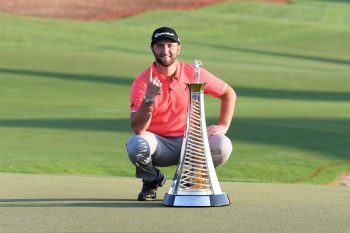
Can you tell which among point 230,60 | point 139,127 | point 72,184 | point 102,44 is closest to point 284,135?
point 72,184

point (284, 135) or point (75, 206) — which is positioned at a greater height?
point (75, 206)

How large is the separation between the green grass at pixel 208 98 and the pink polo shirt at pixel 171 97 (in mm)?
5065

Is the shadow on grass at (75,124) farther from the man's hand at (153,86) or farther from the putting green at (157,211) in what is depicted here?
the man's hand at (153,86)

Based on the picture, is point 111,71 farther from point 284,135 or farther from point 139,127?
point 139,127

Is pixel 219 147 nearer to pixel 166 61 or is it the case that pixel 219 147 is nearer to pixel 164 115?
pixel 164 115

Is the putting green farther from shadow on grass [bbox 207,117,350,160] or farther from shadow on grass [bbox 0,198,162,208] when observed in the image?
shadow on grass [bbox 207,117,350,160]

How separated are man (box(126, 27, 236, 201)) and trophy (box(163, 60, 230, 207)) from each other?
0.33 metres

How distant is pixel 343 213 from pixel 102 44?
37.7m

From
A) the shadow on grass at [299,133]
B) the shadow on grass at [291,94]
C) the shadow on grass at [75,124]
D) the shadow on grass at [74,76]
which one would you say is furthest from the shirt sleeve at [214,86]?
the shadow on grass at [74,76]

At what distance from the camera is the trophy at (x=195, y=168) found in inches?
352

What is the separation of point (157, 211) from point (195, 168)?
18.5 inches

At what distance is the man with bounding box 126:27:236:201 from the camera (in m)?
9.27

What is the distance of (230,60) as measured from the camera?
4278cm

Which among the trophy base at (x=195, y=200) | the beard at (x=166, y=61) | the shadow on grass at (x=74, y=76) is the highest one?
the beard at (x=166, y=61)
